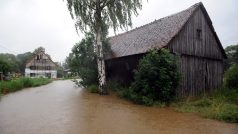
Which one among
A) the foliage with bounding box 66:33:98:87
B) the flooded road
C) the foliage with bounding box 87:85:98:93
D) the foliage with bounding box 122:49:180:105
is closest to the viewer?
the flooded road

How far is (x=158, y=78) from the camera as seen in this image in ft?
53.1

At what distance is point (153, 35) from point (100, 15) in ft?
14.5

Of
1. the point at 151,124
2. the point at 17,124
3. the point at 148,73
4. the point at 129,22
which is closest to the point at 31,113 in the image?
the point at 17,124

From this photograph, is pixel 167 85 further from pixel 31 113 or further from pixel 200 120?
pixel 31 113

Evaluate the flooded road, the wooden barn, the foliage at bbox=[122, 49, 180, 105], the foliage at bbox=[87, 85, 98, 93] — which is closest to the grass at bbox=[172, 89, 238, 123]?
the flooded road

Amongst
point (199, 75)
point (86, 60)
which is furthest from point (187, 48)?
point (86, 60)

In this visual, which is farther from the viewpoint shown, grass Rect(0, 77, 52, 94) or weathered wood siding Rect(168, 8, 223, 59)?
grass Rect(0, 77, 52, 94)

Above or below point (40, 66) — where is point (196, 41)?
below

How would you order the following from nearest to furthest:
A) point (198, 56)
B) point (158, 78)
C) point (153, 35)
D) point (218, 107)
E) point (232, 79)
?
1. point (218, 107)
2. point (158, 78)
3. point (198, 56)
4. point (153, 35)
5. point (232, 79)

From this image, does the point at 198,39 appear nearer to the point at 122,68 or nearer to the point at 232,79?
the point at 232,79

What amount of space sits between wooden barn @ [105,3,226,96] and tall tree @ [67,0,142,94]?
237 cm

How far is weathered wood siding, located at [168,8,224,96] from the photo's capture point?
62.4 feet

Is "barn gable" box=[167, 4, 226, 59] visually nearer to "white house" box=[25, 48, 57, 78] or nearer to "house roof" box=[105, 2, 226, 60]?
"house roof" box=[105, 2, 226, 60]

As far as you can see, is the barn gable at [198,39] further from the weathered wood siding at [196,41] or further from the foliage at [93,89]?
the foliage at [93,89]
